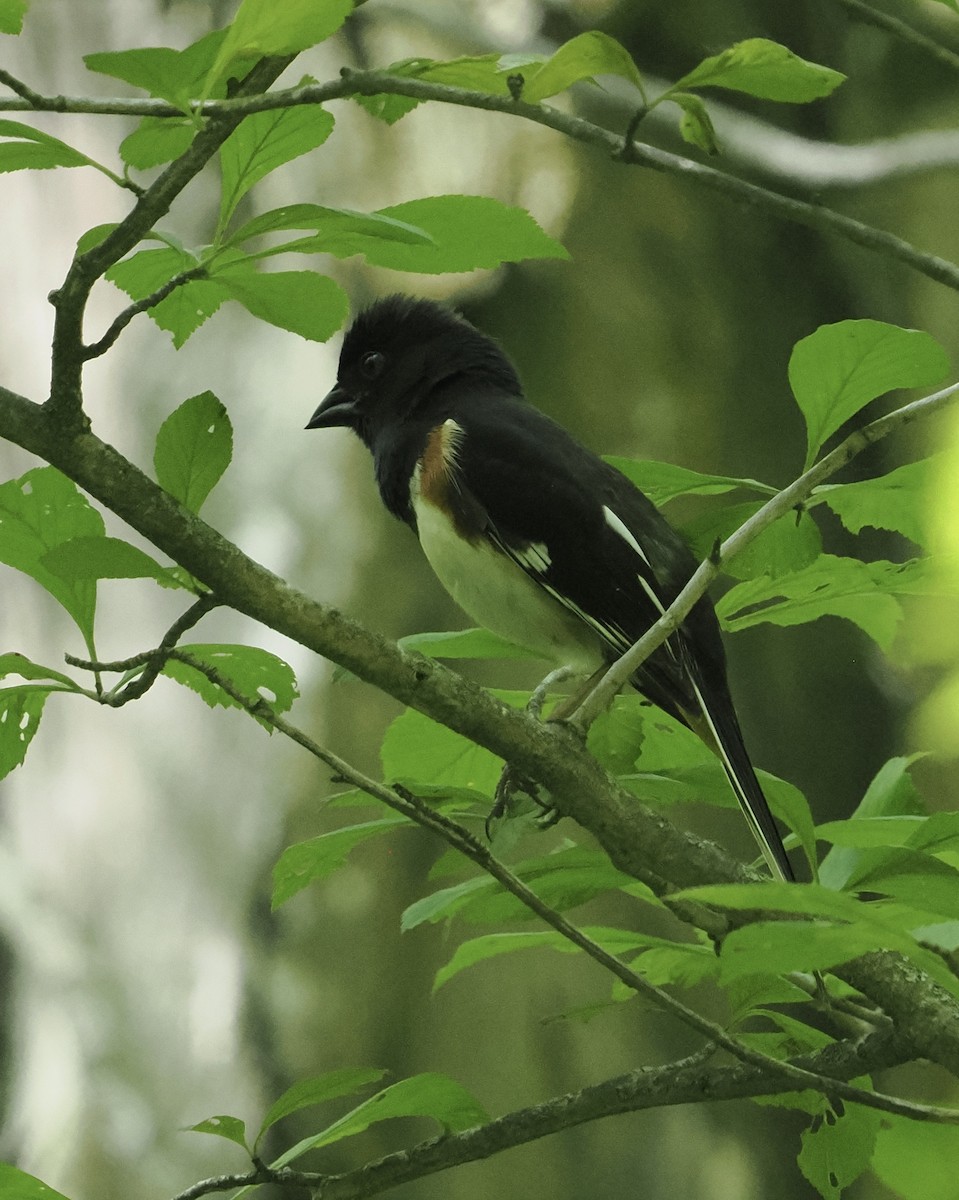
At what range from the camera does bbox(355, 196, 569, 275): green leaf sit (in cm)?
67

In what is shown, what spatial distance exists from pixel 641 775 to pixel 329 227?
15.7 inches

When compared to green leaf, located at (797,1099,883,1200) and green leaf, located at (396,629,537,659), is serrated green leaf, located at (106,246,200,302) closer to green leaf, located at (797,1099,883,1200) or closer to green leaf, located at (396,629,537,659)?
green leaf, located at (396,629,537,659)

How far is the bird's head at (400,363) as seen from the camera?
5.45 ft

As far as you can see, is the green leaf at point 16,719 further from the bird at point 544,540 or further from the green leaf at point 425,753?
the bird at point 544,540

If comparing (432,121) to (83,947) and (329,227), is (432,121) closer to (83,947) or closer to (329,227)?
(83,947)

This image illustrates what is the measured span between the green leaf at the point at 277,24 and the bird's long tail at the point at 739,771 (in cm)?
49

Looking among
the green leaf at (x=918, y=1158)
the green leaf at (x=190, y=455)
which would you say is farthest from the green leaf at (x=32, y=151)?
the green leaf at (x=918, y=1158)

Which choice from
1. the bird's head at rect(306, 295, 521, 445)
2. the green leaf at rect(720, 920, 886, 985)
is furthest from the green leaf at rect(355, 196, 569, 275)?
the bird's head at rect(306, 295, 521, 445)

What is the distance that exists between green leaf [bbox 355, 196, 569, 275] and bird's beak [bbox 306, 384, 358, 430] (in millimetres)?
1016

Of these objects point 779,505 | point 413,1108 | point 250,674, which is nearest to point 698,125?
point 779,505

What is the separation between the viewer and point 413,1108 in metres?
0.74

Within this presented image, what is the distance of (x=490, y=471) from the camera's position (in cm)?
141

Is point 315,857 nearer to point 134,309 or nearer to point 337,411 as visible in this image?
point 134,309

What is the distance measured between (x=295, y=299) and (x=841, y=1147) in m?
0.60
